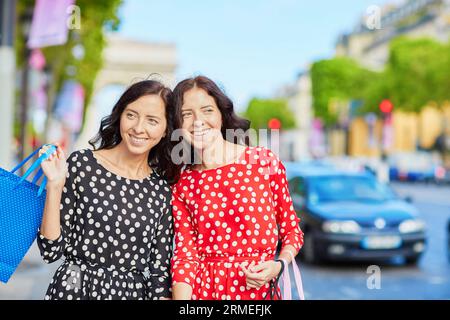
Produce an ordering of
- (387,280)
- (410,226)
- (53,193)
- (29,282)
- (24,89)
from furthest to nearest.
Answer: (24,89), (410,226), (387,280), (29,282), (53,193)

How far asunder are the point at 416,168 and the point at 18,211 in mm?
43860

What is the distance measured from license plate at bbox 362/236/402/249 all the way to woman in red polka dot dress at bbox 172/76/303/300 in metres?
8.70

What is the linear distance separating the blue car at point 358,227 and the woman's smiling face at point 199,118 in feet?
28.8

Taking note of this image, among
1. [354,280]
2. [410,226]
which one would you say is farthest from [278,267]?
[410,226]

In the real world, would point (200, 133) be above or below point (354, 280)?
above

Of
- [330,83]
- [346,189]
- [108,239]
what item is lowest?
[346,189]

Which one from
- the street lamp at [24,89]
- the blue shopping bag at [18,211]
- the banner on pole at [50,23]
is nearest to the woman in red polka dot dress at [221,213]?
the blue shopping bag at [18,211]

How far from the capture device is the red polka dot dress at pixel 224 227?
2689mm

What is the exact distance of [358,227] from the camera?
37.4ft

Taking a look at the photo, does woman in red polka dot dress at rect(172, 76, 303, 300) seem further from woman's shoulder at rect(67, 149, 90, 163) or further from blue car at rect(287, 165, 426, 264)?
blue car at rect(287, 165, 426, 264)

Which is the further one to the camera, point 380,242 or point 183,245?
point 380,242

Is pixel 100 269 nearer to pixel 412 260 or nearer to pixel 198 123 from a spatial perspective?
pixel 198 123

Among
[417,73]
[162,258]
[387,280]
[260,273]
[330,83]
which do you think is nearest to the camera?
[260,273]

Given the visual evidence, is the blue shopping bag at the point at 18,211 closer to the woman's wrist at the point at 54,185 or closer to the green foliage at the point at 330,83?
the woman's wrist at the point at 54,185
